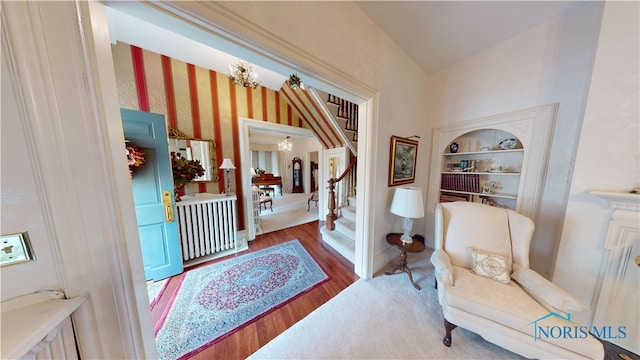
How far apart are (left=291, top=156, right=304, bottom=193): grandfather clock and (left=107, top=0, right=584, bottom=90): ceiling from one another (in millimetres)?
4845

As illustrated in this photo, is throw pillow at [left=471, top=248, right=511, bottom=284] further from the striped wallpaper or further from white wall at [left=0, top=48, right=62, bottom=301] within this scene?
the striped wallpaper

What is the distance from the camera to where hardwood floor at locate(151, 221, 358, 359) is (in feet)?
4.12

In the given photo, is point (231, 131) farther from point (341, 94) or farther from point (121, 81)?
point (341, 94)

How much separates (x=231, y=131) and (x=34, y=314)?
Result: 100 inches

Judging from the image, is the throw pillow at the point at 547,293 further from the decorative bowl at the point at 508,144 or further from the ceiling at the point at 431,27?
the ceiling at the point at 431,27

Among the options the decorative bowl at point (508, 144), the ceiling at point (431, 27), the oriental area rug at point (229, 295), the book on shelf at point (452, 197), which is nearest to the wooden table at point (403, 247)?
the oriental area rug at point (229, 295)

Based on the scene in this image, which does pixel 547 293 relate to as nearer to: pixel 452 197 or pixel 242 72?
pixel 452 197

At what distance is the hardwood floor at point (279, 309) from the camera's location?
125 cm

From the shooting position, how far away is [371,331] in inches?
54.2

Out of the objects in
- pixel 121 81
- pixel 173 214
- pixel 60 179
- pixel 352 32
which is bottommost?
pixel 173 214

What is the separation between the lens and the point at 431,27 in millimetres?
1724

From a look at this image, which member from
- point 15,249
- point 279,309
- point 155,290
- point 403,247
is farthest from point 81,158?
point 403,247

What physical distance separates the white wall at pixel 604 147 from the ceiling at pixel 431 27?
1.92 ft

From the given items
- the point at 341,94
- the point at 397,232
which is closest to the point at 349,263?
the point at 397,232
